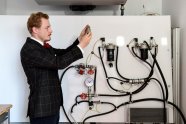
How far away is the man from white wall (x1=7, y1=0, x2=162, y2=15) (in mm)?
1214

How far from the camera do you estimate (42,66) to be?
198 cm

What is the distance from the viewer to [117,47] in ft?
8.38

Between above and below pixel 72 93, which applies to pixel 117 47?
above

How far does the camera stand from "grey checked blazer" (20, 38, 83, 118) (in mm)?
1953

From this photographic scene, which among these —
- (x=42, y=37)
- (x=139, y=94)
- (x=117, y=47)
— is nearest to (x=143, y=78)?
(x=139, y=94)

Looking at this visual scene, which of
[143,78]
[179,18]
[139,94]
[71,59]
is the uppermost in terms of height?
[179,18]

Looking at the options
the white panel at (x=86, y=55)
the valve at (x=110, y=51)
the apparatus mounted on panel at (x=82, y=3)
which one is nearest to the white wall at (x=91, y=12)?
the apparatus mounted on panel at (x=82, y=3)

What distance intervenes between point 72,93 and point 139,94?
2.25ft

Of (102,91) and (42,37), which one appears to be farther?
(102,91)

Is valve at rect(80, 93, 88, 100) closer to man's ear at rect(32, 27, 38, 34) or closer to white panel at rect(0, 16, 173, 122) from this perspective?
white panel at rect(0, 16, 173, 122)

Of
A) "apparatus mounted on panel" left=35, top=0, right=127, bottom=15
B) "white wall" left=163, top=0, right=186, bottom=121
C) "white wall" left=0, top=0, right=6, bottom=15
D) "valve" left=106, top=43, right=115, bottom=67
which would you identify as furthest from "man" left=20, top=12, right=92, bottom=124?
"white wall" left=0, top=0, right=6, bottom=15

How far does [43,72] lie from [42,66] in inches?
3.3

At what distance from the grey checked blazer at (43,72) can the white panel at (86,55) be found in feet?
1.62

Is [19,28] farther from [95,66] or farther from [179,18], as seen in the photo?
[179,18]
